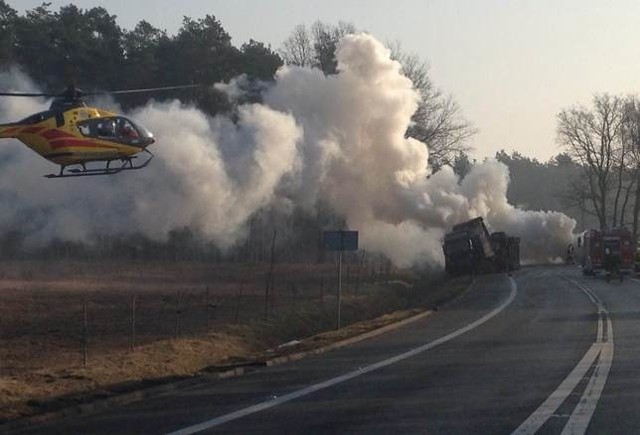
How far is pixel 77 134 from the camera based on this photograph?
98.7ft

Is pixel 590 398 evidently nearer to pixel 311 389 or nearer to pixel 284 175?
pixel 311 389

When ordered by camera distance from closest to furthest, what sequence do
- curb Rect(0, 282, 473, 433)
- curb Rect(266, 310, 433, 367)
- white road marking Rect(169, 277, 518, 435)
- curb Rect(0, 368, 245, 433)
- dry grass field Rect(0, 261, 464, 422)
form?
1. white road marking Rect(169, 277, 518, 435)
2. curb Rect(0, 368, 245, 433)
3. curb Rect(0, 282, 473, 433)
4. dry grass field Rect(0, 261, 464, 422)
5. curb Rect(266, 310, 433, 367)

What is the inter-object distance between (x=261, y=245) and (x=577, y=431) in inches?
2017

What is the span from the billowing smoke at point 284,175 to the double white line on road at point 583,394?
2061cm

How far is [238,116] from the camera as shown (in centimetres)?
4822

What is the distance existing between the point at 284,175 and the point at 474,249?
16.0 metres

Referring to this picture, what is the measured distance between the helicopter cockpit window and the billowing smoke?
355 inches

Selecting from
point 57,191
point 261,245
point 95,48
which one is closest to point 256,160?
point 57,191

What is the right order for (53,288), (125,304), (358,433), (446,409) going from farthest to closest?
(53,288)
(125,304)
(446,409)
(358,433)

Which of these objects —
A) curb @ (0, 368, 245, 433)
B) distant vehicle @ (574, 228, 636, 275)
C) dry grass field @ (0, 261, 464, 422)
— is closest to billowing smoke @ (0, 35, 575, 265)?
dry grass field @ (0, 261, 464, 422)

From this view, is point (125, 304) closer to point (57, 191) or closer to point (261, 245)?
point (57, 191)

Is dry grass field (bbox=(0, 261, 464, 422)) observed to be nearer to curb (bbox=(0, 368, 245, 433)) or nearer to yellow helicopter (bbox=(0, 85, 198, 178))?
curb (bbox=(0, 368, 245, 433))

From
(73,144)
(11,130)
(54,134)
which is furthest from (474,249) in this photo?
(11,130)

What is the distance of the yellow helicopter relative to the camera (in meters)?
29.5
